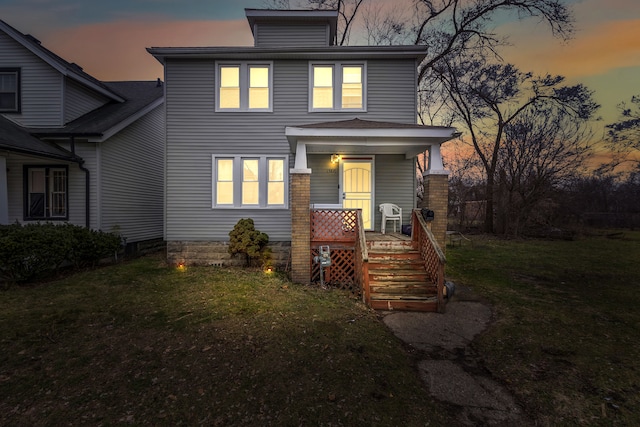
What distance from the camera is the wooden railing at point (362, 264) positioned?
6.12 meters

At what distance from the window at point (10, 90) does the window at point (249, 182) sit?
25.0 feet

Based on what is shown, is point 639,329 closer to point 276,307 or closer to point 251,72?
point 276,307


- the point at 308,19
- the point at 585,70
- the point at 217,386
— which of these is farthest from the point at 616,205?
the point at 217,386

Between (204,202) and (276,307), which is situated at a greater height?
(204,202)

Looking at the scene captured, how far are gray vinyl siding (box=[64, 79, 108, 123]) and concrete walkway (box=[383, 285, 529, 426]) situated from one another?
1288 cm

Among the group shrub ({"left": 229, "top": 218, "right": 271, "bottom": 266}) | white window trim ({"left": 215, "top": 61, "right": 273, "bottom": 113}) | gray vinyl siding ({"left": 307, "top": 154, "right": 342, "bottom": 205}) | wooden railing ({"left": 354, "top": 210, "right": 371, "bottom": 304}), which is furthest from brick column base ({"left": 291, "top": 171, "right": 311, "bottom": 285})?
white window trim ({"left": 215, "top": 61, "right": 273, "bottom": 113})

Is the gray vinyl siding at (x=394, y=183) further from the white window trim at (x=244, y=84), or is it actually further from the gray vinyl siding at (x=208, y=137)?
the white window trim at (x=244, y=84)

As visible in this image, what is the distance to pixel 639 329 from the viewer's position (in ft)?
17.0

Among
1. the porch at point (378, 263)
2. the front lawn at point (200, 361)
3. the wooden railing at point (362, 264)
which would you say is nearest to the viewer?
the front lawn at point (200, 361)

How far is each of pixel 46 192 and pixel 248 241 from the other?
7571 millimetres

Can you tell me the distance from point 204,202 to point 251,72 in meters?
4.60

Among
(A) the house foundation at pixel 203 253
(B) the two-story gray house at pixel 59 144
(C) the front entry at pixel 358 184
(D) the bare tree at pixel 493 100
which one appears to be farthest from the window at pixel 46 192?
(D) the bare tree at pixel 493 100

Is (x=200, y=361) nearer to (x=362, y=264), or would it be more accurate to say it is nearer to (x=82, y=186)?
(x=362, y=264)

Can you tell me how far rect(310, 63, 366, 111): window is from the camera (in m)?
9.50
